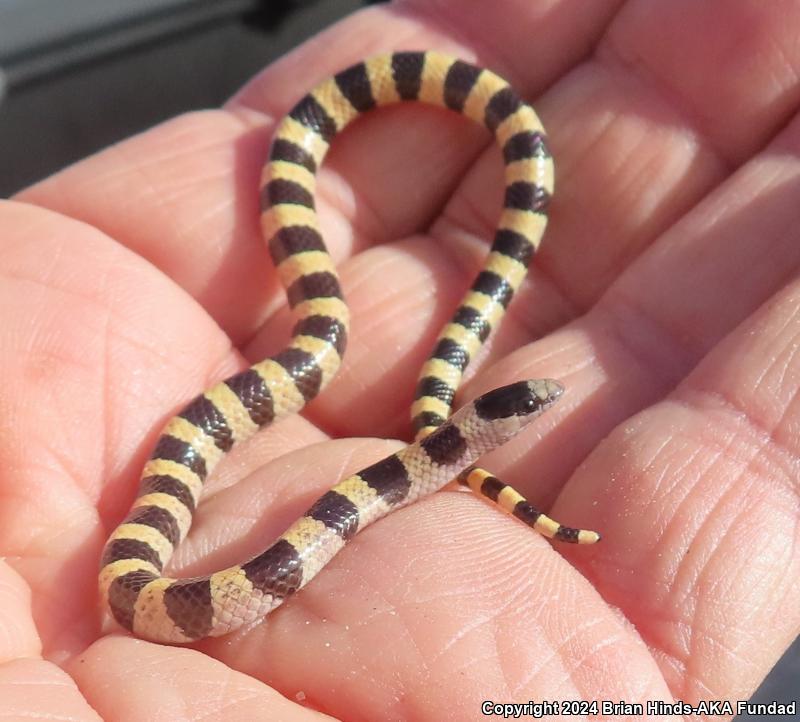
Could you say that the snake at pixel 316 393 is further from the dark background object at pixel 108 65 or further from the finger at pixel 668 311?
the dark background object at pixel 108 65

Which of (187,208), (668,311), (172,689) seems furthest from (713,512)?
(187,208)

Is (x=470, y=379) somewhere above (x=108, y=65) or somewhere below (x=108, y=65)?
below

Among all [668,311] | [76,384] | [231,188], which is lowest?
[76,384]

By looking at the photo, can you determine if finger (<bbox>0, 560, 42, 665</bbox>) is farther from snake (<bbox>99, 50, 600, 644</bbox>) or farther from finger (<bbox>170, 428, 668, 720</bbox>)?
finger (<bbox>170, 428, 668, 720</bbox>)

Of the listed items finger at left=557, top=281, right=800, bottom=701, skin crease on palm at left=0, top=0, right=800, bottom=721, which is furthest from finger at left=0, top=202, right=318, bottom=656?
finger at left=557, top=281, right=800, bottom=701

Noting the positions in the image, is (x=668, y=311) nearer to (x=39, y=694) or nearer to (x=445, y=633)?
(x=445, y=633)

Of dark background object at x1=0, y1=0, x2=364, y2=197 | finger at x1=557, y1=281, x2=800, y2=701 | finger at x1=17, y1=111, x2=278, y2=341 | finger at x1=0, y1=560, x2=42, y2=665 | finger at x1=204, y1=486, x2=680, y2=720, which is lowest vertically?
finger at x1=0, y1=560, x2=42, y2=665
